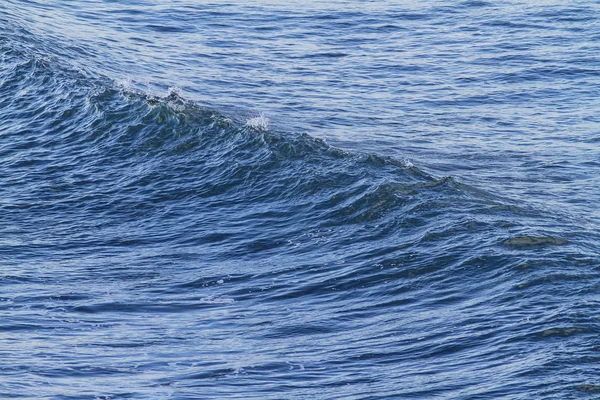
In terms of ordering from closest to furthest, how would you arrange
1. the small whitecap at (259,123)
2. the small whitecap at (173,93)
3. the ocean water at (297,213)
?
the ocean water at (297,213), the small whitecap at (259,123), the small whitecap at (173,93)

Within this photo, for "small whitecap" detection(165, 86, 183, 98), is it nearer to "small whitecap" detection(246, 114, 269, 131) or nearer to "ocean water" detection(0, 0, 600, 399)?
"ocean water" detection(0, 0, 600, 399)

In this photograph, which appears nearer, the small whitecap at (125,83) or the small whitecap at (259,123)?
the small whitecap at (259,123)

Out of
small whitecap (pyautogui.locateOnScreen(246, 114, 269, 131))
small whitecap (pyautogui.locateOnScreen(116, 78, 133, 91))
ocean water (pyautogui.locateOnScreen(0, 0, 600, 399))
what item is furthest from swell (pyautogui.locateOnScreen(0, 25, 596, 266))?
small whitecap (pyautogui.locateOnScreen(116, 78, 133, 91))

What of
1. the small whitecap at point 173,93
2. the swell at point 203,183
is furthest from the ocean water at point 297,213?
the small whitecap at point 173,93

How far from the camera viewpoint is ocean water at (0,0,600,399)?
2019 centimetres

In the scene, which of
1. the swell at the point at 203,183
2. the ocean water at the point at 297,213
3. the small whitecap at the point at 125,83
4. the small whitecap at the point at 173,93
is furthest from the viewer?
the small whitecap at the point at 125,83

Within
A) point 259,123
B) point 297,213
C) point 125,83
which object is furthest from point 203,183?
point 125,83

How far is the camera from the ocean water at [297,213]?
20.2m

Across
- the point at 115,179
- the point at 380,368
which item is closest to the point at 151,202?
the point at 115,179

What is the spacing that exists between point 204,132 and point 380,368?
16.1 meters

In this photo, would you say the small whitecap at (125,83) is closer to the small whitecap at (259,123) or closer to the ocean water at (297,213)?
the ocean water at (297,213)

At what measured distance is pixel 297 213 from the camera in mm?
28797

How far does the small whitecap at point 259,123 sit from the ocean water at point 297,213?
170mm

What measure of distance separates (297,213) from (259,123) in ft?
24.0
